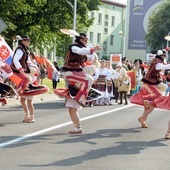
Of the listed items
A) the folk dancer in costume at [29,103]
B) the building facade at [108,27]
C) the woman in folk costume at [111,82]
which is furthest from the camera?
the building facade at [108,27]

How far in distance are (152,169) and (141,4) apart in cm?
8731

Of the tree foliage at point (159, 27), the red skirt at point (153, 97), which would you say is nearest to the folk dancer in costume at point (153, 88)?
the red skirt at point (153, 97)

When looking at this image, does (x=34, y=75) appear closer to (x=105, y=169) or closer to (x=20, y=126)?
(x=20, y=126)

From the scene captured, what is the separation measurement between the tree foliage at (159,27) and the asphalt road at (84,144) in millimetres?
60795

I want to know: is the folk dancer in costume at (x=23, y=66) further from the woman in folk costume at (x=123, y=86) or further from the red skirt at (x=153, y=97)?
the woman in folk costume at (x=123, y=86)

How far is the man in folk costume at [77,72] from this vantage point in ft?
34.0

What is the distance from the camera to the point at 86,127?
38.5 ft

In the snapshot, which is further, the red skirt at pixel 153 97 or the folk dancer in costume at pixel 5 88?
the folk dancer in costume at pixel 5 88

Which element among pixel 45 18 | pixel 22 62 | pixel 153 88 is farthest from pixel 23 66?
pixel 45 18

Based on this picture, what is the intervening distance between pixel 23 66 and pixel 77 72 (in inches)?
72.6

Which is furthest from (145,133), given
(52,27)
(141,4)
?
(141,4)

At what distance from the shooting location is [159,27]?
7381 cm

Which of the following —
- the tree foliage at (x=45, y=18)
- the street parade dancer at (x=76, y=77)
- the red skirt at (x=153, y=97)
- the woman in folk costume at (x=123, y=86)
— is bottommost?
the woman in folk costume at (x=123, y=86)

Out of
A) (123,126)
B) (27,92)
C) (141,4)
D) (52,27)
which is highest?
(141,4)
